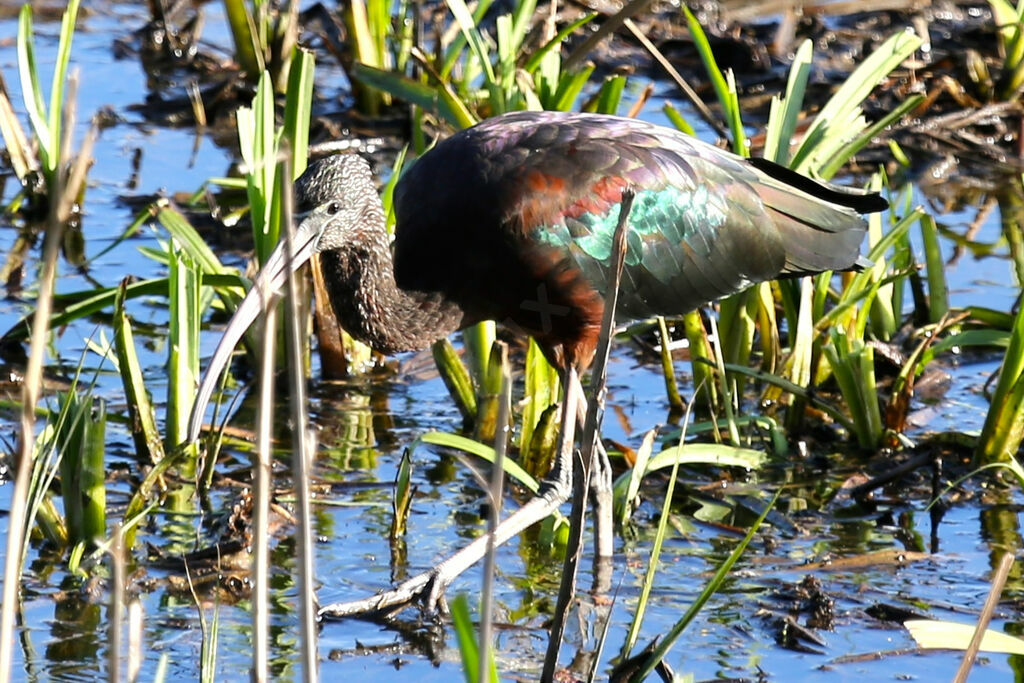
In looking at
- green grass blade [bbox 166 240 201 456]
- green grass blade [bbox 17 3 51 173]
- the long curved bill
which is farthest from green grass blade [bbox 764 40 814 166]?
green grass blade [bbox 17 3 51 173]

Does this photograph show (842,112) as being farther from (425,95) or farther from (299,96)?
(299,96)

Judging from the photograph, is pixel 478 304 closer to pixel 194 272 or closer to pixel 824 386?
pixel 194 272

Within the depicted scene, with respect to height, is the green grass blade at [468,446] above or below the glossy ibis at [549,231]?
below

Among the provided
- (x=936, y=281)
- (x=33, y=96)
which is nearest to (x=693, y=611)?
(x=936, y=281)

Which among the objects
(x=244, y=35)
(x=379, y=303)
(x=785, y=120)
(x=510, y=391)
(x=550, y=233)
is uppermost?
(x=244, y=35)

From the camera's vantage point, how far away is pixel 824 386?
5781 mm

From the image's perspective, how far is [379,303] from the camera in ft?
15.7

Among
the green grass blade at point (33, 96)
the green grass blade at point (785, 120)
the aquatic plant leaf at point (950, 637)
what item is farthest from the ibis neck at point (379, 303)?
the aquatic plant leaf at point (950, 637)

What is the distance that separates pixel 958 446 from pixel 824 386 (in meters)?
0.74

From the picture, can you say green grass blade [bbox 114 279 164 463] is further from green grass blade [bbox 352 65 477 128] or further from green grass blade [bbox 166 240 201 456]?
green grass blade [bbox 352 65 477 128]

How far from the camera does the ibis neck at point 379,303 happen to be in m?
4.79

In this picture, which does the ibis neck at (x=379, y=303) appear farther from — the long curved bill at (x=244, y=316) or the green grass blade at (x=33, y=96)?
the green grass blade at (x=33, y=96)

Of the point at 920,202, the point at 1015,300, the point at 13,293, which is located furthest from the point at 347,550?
the point at 920,202

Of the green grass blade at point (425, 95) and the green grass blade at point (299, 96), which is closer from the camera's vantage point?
the green grass blade at point (299, 96)
